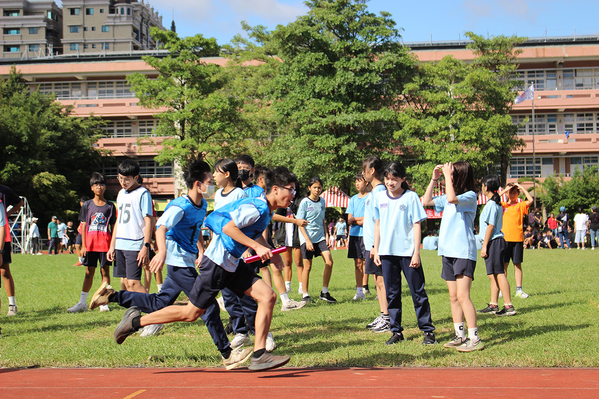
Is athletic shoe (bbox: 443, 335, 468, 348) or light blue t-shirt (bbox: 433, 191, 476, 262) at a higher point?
light blue t-shirt (bbox: 433, 191, 476, 262)

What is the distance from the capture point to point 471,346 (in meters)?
5.53

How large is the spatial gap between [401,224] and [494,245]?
2766 millimetres

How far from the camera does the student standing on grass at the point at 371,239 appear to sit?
22.0ft

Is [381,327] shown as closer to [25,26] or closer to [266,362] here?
[266,362]

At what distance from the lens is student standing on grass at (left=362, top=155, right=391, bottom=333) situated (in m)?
6.70

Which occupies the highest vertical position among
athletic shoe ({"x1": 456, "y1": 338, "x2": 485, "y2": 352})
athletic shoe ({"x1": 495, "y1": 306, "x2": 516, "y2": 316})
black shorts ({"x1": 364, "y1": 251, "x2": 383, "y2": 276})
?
black shorts ({"x1": 364, "y1": 251, "x2": 383, "y2": 276})

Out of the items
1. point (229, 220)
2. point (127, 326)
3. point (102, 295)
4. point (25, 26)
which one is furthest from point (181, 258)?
point (25, 26)

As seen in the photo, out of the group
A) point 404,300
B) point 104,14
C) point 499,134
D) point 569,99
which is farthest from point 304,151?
point 104,14

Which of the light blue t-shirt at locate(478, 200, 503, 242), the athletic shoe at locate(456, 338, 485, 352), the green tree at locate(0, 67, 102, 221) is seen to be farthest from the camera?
the green tree at locate(0, 67, 102, 221)

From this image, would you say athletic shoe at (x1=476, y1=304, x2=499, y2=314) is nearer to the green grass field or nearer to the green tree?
the green grass field

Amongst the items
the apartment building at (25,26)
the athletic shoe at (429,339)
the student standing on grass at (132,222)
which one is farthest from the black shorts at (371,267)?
the apartment building at (25,26)

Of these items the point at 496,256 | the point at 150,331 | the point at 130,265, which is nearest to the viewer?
A: the point at 150,331

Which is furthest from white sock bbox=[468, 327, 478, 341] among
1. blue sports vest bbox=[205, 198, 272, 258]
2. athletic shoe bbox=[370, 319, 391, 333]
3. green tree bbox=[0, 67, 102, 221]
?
green tree bbox=[0, 67, 102, 221]

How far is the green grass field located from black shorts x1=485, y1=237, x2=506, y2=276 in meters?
0.71
